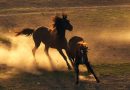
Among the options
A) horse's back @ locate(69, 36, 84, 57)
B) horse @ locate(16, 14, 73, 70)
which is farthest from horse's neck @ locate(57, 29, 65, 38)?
horse's back @ locate(69, 36, 84, 57)

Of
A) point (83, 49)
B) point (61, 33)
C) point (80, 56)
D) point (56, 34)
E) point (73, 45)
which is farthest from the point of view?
point (56, 34)

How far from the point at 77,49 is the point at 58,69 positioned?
7.14 feet

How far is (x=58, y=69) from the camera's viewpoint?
54.6ft

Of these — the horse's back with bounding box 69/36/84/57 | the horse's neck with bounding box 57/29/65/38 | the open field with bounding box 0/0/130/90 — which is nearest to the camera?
the open field with bounding box 0/0/130/90

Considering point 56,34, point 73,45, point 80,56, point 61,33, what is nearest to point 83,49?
point 80,56

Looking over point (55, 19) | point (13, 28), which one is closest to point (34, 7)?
point (13, 28)

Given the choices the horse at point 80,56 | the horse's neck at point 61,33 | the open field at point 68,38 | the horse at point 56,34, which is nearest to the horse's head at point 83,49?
the horse at point 80,56

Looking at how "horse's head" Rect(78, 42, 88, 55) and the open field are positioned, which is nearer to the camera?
"horse's head" Rect(78, 42, 88, 55)

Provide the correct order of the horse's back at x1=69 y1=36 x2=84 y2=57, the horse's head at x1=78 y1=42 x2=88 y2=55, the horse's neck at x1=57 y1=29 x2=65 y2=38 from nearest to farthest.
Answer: the horse's head at x1=78 y1=42 x2=88 y2=55
the horse's back at x1=69 y1=36 x2=84 y2=57
the horse's neck at x1=57 y1=29 x2=65 y2=38

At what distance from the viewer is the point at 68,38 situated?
77.4 ft

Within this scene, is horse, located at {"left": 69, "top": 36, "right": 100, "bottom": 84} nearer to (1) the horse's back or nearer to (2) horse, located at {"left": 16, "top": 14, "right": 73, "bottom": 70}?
(1) the horse's back

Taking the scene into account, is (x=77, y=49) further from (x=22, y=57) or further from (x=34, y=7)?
(x=34, y=7)

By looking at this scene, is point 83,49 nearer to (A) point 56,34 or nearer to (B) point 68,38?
(A) point 56,34

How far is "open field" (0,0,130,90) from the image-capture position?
14.5m
